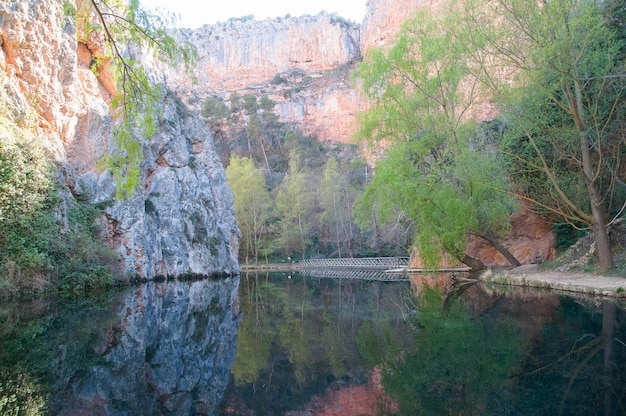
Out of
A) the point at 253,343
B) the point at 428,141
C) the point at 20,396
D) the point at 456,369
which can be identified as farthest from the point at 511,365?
the point at 428,141

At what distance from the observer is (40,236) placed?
15.2m

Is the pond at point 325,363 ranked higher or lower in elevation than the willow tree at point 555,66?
lower

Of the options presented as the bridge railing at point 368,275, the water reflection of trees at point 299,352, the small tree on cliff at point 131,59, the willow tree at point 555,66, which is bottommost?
the bridge railing at point 368,275

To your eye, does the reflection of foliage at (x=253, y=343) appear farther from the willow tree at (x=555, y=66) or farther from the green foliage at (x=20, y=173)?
the willow tree at (x=555, y=66)

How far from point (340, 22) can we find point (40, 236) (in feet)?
271

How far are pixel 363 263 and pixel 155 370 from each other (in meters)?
33.3

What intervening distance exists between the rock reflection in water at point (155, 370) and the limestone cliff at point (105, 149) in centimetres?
891

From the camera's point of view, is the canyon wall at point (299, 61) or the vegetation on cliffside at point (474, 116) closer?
the vegetation on cliffside at point (474, 116)

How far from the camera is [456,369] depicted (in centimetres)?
474

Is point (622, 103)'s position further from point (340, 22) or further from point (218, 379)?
point (340, 22)

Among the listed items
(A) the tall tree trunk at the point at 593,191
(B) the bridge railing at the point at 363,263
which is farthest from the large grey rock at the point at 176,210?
(A) the tall tree trunk at the point at 593,191

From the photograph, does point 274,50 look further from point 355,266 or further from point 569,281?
point 569,281

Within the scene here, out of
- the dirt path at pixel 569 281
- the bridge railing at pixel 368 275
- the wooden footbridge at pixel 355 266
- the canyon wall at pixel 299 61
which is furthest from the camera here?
the canyon wall at pixel 299 61

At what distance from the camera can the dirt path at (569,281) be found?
11578mm
